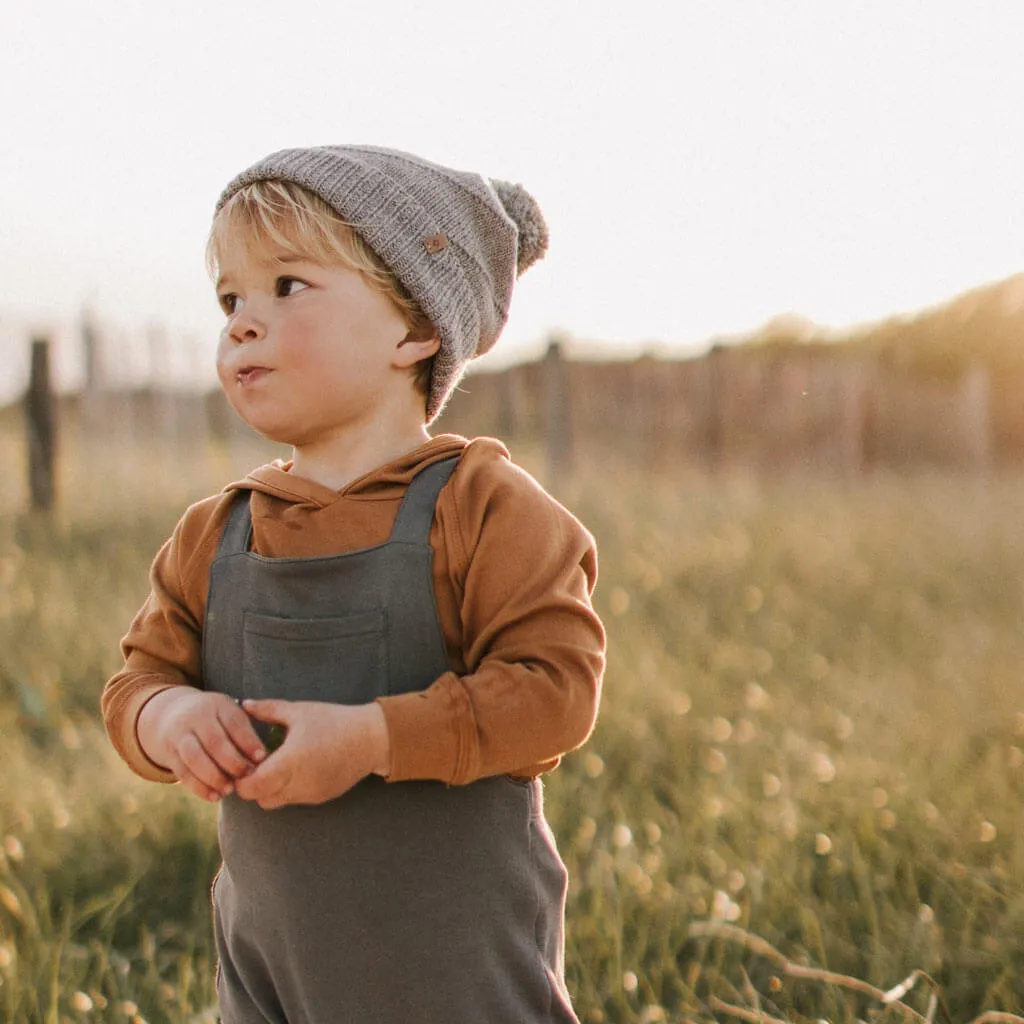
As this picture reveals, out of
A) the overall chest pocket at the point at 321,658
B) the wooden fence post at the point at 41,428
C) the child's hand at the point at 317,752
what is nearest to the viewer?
the child's hand at the point at 317,752

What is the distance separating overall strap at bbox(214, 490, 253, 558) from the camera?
5.35ft

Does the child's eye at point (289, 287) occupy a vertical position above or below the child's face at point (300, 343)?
above

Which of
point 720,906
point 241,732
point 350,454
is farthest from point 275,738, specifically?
point 720,906

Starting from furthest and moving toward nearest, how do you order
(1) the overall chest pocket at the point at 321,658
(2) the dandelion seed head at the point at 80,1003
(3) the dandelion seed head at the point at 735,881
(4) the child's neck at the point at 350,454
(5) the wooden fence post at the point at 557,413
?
(5) the wooden fence post at the point at 557,413, (3) the dandelion seed head at the point at 735,881, (2) the dandelion seed head at the point at 80,1003, (4) the child's neck at the point at 350,454, (1) the overall chest pocket at the point at 321,658

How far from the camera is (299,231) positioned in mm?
1560

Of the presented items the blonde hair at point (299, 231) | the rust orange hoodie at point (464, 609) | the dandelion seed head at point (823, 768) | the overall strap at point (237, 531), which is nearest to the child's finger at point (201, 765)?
the rust orange hoodie at point (464, 609)

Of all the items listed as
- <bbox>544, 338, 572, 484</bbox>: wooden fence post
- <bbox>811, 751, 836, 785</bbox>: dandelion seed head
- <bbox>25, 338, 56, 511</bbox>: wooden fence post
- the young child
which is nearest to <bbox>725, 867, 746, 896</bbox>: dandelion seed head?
<bbox>811, 751, 836, 785</bbox>: dandelion seed head

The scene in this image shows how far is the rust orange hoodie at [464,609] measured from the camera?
141cm

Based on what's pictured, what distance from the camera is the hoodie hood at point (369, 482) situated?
61.7 inches

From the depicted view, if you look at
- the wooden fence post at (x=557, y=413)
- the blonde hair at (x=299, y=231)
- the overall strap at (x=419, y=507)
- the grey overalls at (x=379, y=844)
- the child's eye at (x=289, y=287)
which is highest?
the blonde hair at (x=299, y=231)

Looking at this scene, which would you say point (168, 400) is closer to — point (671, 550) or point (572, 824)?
point (671, 550)

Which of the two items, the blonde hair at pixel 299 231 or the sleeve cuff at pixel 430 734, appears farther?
the blonde hair at pixel 299 231

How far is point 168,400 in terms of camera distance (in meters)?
11.5

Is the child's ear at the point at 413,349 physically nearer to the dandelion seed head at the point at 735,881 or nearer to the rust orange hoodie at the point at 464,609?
the rust orange hoodie at the point at 464,609
